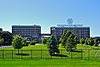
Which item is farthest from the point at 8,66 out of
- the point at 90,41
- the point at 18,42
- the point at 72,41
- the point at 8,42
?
the point at 8,42

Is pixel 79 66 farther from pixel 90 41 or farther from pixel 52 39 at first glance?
pixel 90 41

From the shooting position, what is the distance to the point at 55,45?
55375 millimetres

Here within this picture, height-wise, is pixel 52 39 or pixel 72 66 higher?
pixel 52 39

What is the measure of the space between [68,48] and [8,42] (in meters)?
69.5

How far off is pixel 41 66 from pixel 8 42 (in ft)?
320

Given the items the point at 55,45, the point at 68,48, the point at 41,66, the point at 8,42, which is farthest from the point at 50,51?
the point at 8,42

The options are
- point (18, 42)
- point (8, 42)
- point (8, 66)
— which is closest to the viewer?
point (8, 66)

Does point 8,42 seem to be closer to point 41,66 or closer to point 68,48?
point 68,48

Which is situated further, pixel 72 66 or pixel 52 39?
pixel 52 39

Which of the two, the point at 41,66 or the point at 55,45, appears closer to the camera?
the point at 41,66

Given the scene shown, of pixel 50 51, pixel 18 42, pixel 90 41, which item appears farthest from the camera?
pixel 90 41

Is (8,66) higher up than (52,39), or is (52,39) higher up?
(52,39)

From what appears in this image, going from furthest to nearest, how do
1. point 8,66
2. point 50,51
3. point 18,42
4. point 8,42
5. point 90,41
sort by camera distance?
1. point 8,42
2. point 90,41
3. point 18,42
4. point 50,51
5. point 8,66

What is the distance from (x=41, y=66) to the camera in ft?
104
